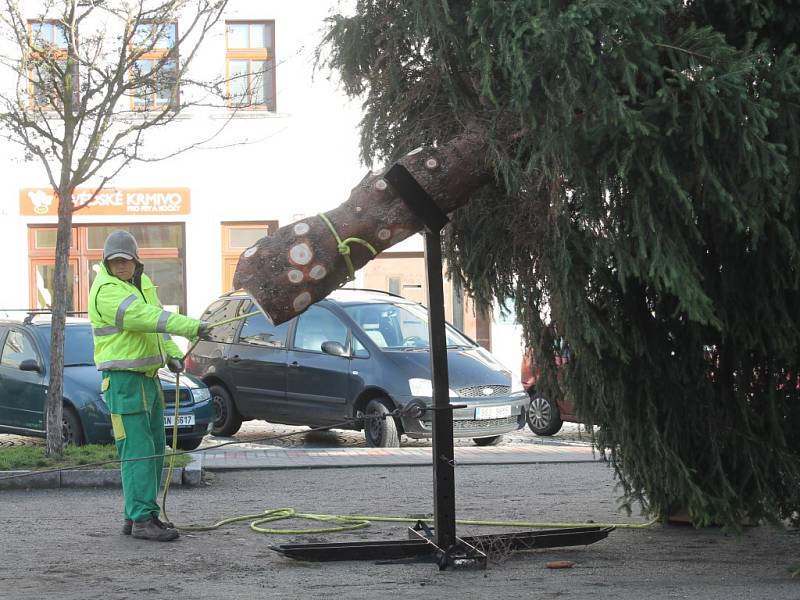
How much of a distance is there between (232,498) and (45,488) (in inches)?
73.6

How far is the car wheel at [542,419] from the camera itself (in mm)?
16453

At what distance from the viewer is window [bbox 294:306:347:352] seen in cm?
1523

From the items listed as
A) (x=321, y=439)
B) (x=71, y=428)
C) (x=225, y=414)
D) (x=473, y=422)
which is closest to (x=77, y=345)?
(x=71, y=428)

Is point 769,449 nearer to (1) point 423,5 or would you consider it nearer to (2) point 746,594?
(2) point 746,594

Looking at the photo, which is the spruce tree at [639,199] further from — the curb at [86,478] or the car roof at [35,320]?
the car roof at [35,320]

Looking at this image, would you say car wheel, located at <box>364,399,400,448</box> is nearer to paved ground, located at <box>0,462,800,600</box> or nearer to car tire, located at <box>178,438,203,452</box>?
car tire, located at <box>178,438,203,452</box>

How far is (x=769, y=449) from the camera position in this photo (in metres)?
7.07

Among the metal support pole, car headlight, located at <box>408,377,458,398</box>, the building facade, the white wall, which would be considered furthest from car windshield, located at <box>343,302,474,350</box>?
the white wall

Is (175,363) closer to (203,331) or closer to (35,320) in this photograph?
(203,331)

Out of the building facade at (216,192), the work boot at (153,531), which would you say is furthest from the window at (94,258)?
the work boot at (153,531)

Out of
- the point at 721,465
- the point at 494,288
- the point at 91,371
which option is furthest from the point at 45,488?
the point at 721,465

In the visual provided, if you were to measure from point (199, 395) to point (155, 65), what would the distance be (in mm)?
3480

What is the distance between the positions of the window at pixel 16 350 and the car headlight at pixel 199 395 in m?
1.84

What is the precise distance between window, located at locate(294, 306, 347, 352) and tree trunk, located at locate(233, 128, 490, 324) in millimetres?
8319
